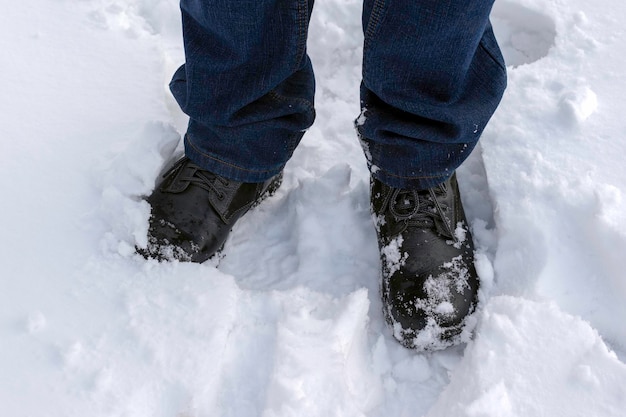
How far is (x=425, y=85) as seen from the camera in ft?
3.00

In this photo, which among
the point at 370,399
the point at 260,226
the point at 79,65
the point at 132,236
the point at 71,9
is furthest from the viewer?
the point at 71,9

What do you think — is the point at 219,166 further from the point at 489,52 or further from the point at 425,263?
the point at 489,52

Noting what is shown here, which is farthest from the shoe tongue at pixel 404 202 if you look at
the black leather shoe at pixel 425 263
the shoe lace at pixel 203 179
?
the shoe lace at pixel 203 179

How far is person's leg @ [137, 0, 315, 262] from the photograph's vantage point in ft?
2.96

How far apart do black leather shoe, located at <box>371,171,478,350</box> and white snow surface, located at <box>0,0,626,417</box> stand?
41 mm

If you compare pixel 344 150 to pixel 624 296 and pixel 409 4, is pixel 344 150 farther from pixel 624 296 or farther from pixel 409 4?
pixel 624 296

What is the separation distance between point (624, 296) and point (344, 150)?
680 millimetres

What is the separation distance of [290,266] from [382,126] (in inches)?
14.1

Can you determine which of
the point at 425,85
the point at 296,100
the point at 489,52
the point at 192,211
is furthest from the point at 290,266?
the point at 489,52

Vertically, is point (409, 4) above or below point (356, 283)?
above

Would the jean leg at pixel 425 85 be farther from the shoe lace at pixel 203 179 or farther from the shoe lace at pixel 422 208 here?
the shoe lace at pixel 203 179

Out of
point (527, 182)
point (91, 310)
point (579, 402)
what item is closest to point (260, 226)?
point (91, 310)

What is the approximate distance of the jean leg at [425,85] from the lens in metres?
0.83

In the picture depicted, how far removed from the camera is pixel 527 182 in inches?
43.9
